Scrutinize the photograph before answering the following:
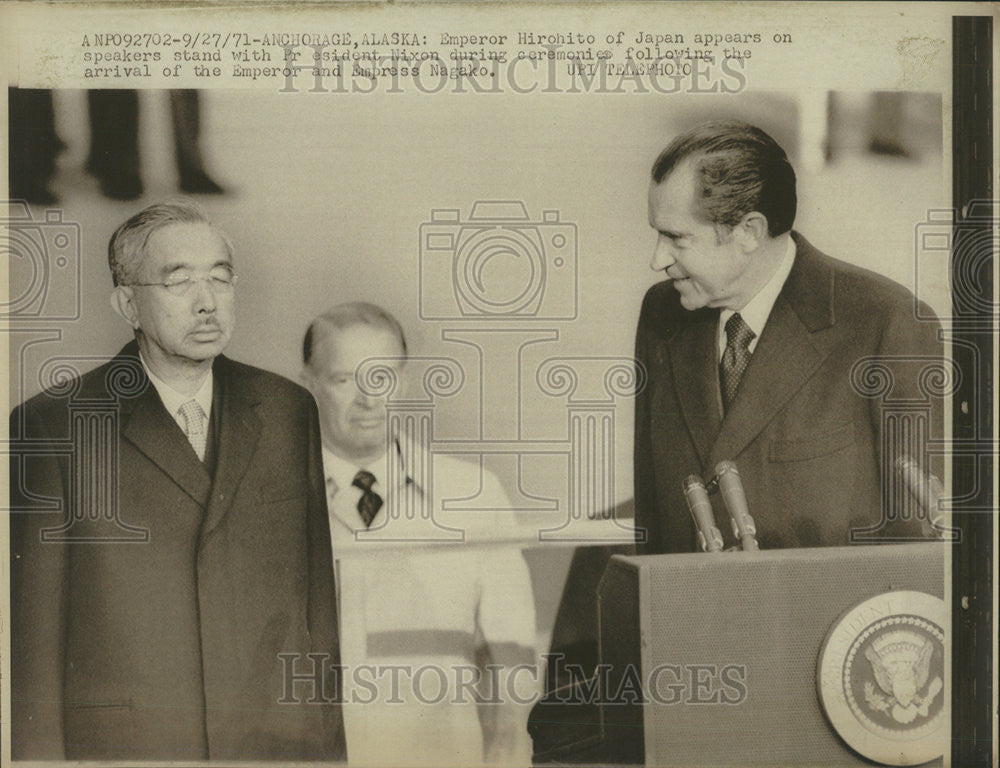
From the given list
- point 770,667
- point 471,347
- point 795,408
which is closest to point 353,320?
point 471,347

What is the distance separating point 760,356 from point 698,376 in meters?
0.17

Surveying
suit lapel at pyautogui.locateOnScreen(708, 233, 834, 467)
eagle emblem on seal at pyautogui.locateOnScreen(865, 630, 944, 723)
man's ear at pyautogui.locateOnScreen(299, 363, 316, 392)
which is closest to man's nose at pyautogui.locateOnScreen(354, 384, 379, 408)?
man's ear at pyautogui.locateOnScreen(299, 363, 316, 392)

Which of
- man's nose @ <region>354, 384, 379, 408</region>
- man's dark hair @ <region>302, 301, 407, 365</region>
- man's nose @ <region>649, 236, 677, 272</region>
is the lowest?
man's nose @ <region>354, 384, 379, 408</region>

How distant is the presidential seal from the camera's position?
280cm

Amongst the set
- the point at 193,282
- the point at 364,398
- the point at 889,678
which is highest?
the point at 193,282

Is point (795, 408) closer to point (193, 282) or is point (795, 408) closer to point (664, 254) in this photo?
point (664, 254)

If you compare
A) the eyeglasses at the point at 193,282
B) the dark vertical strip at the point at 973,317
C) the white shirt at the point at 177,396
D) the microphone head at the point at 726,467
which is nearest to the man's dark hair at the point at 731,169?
the dark vertical strip at the point at 973,317

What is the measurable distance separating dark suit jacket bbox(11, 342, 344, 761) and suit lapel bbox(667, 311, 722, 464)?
0.98 m

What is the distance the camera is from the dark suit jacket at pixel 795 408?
2.85 meters

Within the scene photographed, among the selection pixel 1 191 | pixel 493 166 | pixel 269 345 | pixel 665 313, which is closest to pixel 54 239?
pixel 1 191

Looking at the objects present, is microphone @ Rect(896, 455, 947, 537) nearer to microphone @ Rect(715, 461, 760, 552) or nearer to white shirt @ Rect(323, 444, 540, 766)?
microphone @ Rect(715, 461, 760, 552)

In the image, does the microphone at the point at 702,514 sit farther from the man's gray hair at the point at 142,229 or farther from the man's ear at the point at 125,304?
the man's ear at the point at 125,304

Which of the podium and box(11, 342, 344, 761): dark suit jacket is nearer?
the podium

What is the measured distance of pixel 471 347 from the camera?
2.88 metres
